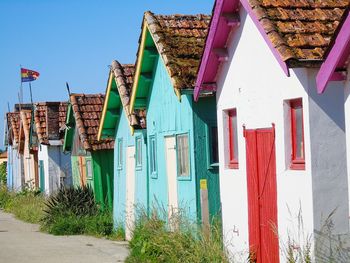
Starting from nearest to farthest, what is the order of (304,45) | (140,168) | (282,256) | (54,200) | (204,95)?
(304,45) → (282,256) → (204,95) → (140,168) → (54,200)

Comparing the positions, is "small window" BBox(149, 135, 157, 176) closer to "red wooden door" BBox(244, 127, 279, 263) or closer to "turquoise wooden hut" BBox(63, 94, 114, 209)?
"red wooden door" BBox(244, 127, 279, 263)

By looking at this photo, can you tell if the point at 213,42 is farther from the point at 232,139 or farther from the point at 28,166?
the point at 28,166

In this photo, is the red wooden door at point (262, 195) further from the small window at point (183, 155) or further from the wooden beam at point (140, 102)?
the wooden beam at point (140, 102)

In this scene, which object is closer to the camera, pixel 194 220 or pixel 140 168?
pixel 194 220

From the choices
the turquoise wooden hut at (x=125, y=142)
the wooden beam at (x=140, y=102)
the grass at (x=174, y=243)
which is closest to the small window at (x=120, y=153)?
the turquoise wooden hut at (x=125, y=142)

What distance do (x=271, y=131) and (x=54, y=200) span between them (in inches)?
595

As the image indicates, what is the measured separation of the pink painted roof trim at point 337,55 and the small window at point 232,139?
4.10 meters

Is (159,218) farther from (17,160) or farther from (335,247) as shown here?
(17,160)

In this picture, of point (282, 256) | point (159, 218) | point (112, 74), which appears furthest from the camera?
point (112, 74)

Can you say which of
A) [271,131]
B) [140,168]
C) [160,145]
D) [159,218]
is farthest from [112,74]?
[271,131]

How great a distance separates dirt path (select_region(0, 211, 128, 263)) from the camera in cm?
1669

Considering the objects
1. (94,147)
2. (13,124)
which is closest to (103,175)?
(94,147)

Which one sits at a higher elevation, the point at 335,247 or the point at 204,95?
the point at 204,95

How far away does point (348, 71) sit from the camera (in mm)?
8352
